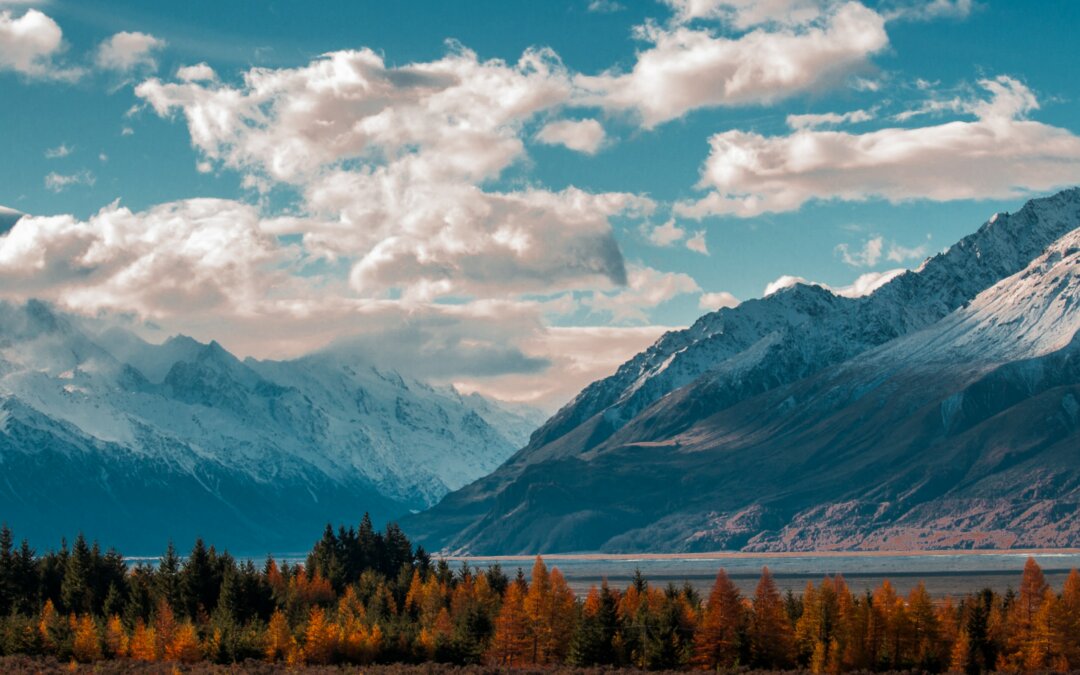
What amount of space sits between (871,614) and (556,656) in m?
34.0

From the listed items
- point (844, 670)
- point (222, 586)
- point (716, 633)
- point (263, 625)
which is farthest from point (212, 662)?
point (844, 670)

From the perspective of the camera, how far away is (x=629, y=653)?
16975 cm

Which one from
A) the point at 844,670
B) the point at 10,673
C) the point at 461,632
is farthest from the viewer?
the point at 461,632

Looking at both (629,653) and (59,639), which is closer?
(629,653)

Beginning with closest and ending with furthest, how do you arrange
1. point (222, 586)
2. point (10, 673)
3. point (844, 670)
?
point (10, 673) → point (844, 670) → point (222, 586)

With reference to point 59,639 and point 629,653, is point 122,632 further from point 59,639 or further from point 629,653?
point 629,653

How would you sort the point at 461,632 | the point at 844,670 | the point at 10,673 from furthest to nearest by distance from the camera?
the point at 461,632 < the point at 844,670 < the point at 10,673

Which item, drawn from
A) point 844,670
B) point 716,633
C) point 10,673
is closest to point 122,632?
point 10,673

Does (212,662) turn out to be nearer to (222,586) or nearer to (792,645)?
(222,586)

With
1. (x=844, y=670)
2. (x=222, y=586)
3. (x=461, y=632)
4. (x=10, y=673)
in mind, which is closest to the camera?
(x=10, y=673)

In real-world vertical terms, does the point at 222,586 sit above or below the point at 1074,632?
above

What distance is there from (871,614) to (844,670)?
276 inches

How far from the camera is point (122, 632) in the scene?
186500 mm

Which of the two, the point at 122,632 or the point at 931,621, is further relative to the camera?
the point at 122,632
